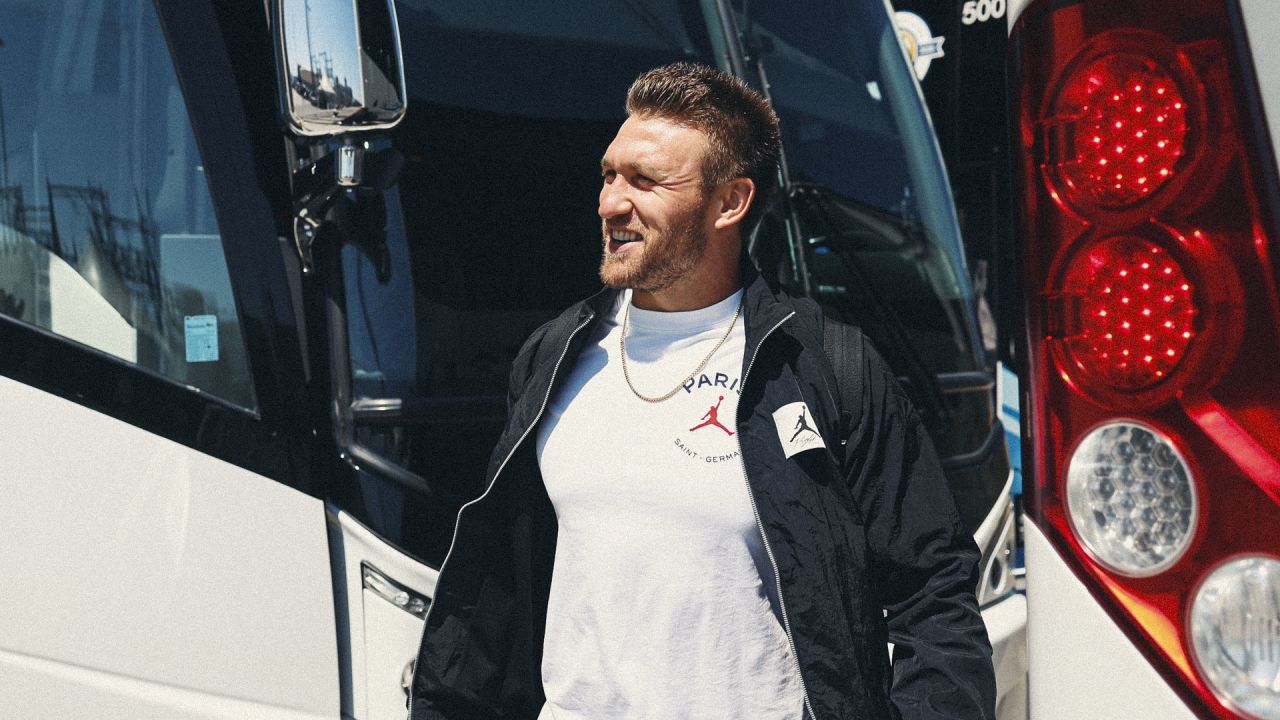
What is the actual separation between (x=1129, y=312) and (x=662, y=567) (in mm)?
836

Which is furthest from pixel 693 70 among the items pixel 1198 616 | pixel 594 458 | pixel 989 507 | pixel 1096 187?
pixel 989 507

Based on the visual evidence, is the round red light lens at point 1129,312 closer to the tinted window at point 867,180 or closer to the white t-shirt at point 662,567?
the white t-shirt at point 662,567

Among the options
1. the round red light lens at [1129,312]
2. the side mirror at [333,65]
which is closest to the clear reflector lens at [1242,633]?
the round red light lens at [1129,312]

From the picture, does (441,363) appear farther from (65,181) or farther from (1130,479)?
(1130,479)

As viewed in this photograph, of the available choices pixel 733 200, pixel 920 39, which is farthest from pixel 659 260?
pixel 920 39

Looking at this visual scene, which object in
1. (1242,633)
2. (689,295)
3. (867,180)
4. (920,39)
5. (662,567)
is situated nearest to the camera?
(1242,633)

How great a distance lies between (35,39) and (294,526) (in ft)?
3.63

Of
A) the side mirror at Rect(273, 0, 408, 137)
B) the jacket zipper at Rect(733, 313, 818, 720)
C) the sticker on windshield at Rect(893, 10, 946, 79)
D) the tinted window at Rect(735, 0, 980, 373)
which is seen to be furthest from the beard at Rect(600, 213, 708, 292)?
the sticker on windshield at Rect(893, 10, 946, 79)

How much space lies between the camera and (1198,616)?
102 cm

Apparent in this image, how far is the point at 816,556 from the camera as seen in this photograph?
159cm

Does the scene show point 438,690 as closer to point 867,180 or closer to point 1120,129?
point 1120,129

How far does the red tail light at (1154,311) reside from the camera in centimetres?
98

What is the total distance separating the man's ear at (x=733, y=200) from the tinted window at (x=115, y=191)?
1006 millimetres

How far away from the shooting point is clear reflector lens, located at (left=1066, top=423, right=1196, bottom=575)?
1031 millimetres
